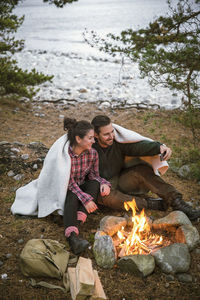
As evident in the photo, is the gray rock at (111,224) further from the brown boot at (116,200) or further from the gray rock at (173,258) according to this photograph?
the gray rock at (173,258)

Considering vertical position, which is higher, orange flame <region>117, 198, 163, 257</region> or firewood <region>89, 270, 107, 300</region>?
orange flame <region>117, 198, 163, 257</region>

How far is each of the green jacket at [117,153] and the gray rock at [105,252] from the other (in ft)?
4.10

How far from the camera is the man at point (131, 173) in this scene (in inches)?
169

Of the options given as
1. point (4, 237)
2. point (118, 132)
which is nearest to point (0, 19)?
point (118, 132)

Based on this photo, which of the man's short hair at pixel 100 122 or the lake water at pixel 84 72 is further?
the lake water at pixel 84 72

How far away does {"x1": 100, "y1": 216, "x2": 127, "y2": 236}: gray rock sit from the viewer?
3.85 meters

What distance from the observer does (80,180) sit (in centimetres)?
438

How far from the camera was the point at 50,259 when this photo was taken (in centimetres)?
324

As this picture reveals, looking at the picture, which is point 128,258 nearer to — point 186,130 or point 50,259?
point 50,259

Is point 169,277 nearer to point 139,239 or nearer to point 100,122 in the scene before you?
point 139,239

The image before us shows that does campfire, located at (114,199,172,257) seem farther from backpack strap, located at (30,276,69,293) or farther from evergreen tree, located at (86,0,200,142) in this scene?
evergreen tree, located at (86,0,200,142)

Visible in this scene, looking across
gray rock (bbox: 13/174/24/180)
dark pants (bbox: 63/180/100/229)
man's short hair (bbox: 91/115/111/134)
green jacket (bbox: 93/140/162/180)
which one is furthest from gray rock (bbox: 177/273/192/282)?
gray rock (bbox: 13/174/24/180)

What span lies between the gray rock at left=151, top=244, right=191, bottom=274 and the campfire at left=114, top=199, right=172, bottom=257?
196 millimetres

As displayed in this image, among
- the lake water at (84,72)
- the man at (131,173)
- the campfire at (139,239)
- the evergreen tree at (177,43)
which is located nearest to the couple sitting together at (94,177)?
the man at (131,173)
